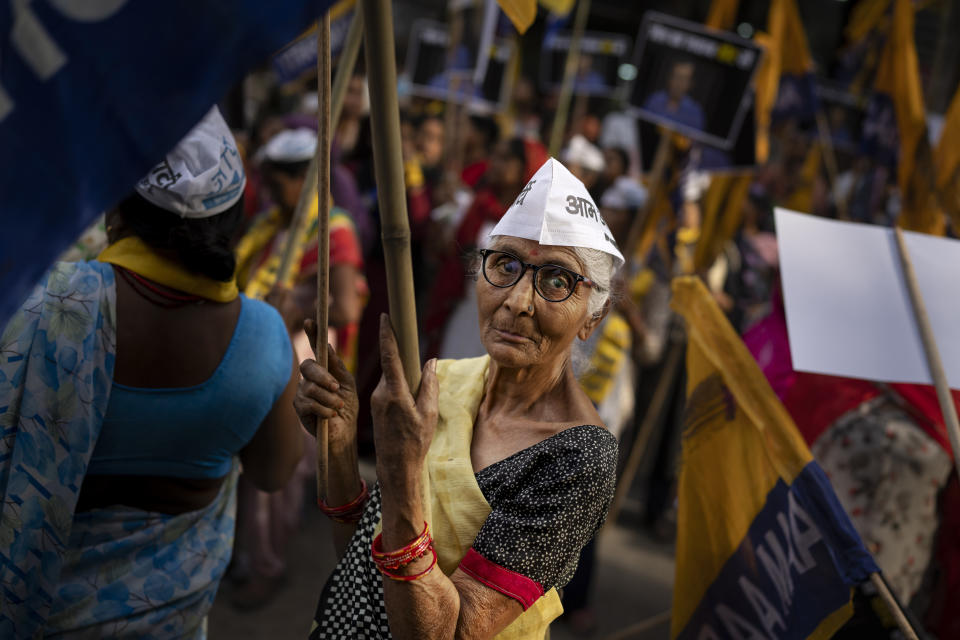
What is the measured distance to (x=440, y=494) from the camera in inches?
60.7

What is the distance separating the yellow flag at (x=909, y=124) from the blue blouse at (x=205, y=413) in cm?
420

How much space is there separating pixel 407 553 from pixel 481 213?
3.75 m

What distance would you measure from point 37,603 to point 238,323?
717 mm

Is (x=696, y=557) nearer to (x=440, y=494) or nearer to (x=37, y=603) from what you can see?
(x=440, y=494)

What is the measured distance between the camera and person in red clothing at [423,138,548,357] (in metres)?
4.84

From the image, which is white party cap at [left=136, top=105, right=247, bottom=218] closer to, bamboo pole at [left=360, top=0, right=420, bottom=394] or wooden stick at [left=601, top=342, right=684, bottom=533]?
bamboo pole at [left=360, top=0, right=420, bottom=394]

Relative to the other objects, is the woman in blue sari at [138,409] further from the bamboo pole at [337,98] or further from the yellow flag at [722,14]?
the yellow flag at [722,14]

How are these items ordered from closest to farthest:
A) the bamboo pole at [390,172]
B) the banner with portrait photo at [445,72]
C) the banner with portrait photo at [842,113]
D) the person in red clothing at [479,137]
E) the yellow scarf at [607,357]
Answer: the bamboo pole at [390,172], the yellow scarf at [607,357], the banner with portrait photo at [445,72], the person in red clothing at [479,137], the banner with portrait photo at [842,113]

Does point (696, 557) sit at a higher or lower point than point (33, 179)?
lower

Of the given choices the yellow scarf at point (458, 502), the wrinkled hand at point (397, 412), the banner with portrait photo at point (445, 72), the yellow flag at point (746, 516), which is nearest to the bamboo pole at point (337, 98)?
the yellow scarf at point (458, 502)

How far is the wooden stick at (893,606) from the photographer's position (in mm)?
1807

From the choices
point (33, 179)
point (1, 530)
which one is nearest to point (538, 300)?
point (33, 179)

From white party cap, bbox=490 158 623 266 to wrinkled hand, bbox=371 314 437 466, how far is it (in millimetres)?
459

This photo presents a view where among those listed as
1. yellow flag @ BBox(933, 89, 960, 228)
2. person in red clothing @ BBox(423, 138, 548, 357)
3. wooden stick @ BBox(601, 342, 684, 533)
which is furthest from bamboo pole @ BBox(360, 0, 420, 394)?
yellow flag @ BBox(933, 89, 960, 228)
